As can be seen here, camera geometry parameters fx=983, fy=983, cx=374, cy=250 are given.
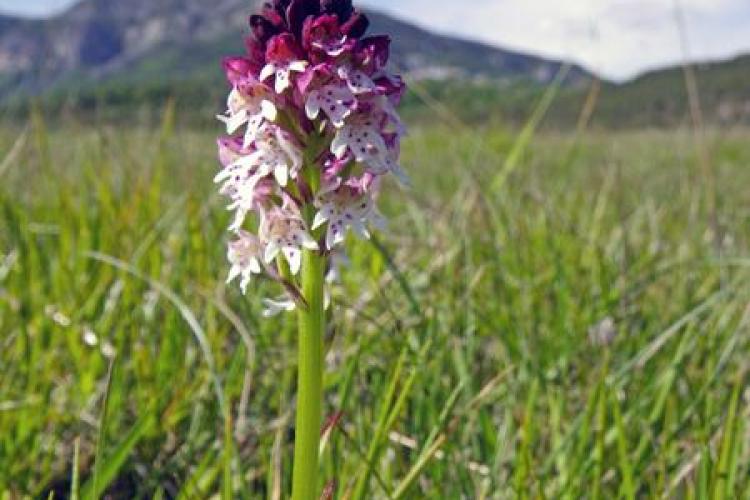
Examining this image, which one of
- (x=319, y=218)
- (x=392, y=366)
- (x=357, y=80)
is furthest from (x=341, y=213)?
(x=392, y=366)

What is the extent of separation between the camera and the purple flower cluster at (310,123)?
0.96 meters

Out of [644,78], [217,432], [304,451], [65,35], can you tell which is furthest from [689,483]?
[644,78]

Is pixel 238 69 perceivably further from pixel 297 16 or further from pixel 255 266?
pixel 255 266

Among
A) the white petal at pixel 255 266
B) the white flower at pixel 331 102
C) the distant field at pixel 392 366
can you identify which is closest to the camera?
the white flower at pixel 331 102

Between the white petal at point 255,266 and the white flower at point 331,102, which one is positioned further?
the white petal at point 255,266

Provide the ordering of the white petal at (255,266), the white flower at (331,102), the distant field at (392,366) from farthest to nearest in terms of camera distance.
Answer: the distant field at (392,366) → the white petal at (255,266) → the white flower at (331,102)

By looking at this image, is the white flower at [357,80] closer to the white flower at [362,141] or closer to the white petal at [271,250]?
the white flower at [362,141]

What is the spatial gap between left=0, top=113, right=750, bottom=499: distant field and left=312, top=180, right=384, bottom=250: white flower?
32cm

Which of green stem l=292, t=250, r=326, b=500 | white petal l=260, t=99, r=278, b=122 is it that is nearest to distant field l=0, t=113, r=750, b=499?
green stem l=292, t=250, r=326, b=500

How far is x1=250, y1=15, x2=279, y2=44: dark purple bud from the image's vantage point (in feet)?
3.33

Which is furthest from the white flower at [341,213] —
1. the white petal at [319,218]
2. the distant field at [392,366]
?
the distant field at [392,366]

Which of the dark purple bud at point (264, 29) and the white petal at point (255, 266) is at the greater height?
the dark purple bud at point (264, 29)

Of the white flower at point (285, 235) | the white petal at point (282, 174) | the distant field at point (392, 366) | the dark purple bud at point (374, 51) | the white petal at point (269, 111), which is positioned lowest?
the distant field at point (392, 366)

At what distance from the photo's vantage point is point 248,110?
1.02 metres
